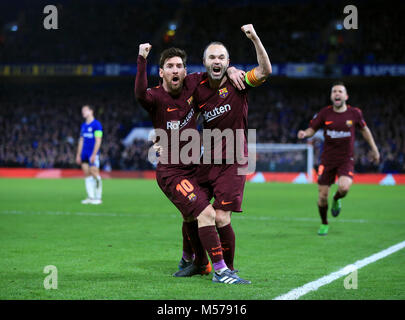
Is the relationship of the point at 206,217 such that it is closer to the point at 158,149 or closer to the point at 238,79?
the point at 158,149

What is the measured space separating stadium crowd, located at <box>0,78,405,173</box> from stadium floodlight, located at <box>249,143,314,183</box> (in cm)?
8

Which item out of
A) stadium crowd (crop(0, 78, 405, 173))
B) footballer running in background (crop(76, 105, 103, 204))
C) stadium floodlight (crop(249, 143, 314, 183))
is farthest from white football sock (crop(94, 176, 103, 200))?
stadium crowd (crop(0, 78, 405, 173))

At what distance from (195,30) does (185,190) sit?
3684 centimetres

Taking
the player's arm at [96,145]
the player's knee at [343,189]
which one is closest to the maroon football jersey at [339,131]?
the player's knee at [343,189]

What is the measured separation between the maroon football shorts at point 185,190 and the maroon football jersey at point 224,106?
392 millimetres

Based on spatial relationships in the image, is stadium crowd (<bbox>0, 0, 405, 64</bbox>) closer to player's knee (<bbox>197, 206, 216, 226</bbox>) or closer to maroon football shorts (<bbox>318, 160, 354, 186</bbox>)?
maroon football shorts (<bbox>318, 160, 354, 186</bbox>)

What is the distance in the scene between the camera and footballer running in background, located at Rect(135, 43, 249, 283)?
5.89 meters

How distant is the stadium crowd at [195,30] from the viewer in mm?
38250

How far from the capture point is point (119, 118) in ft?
132

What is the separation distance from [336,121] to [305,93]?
30328 millimetres

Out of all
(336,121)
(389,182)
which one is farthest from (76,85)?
(336,121)

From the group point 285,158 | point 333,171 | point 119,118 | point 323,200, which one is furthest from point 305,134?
point 119,118
